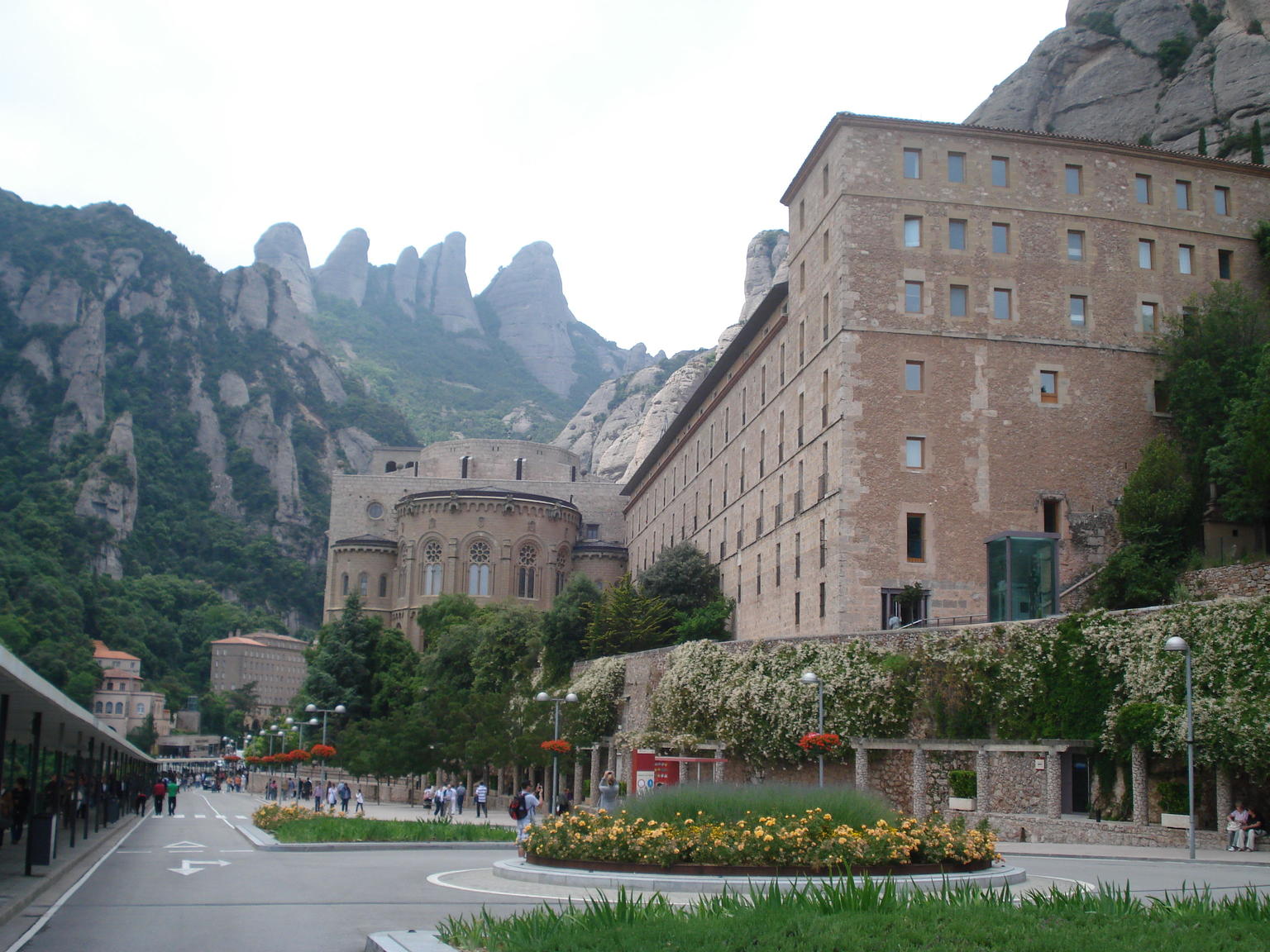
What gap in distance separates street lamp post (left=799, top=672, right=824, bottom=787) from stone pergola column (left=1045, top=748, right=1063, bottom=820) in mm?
5442

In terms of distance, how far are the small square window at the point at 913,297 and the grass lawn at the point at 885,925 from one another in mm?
33493

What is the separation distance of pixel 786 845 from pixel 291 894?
24.1 feet

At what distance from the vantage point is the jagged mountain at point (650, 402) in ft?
444

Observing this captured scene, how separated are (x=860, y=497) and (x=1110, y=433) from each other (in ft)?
32.9

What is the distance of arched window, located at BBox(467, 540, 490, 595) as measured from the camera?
87.9 metres

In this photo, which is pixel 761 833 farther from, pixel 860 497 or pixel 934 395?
pixel 934 395

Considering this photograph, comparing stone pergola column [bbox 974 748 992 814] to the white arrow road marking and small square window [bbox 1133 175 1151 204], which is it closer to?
the white arrow road marking

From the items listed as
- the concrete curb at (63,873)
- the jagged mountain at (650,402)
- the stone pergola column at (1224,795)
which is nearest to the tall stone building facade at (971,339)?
the stone pergola column at (1224,795)

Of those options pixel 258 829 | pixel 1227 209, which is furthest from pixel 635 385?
pixel 258 829

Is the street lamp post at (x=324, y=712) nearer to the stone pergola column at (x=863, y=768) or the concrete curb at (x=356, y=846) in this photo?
the concrete curb at (x=356, y=846)

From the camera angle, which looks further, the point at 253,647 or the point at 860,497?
the point at 253,647

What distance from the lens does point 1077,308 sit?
4509 centimetres

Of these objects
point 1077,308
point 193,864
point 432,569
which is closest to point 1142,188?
point 1077,308

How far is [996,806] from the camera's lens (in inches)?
1236
